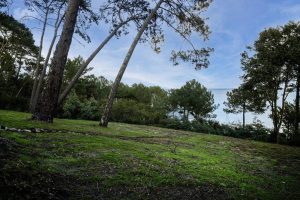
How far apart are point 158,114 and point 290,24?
1545 cm

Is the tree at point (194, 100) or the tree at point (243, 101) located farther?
the tree at point (194, 100)

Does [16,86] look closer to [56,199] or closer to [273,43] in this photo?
[273,43]

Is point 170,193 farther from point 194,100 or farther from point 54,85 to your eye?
point 194,100

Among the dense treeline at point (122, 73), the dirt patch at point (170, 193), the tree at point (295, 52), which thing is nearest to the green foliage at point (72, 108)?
the dense treeline at point (122, 73)

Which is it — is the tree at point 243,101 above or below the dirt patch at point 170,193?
above

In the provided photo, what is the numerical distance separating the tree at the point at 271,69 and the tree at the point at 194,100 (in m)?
22.3

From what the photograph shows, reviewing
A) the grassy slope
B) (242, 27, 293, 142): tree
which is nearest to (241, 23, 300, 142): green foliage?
(242, 27, 293, 142): tree

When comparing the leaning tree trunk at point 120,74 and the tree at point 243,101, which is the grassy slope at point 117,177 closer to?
the leaning tree trunk at point 120,74

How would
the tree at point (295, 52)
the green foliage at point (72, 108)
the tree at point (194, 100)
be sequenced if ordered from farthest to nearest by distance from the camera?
the tree at point (194, 100)
the green foliage at point (72, 108)
the tree at point (295, 52)

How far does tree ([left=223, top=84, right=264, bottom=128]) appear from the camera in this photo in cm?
3057

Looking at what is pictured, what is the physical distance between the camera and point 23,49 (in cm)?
3903

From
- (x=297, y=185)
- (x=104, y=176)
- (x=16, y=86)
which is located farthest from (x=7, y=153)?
(x=16, y=86)

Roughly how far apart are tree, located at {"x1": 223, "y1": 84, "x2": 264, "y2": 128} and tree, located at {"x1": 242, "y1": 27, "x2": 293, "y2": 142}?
1105mm

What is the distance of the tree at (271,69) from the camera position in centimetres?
2650
